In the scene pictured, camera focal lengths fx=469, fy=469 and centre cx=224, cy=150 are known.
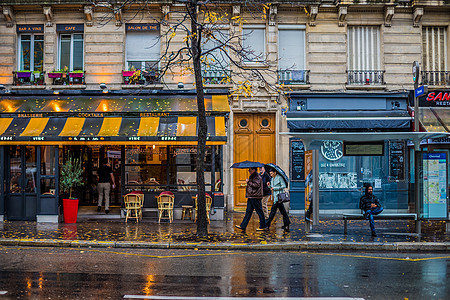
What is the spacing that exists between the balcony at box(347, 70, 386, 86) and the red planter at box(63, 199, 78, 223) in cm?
1119

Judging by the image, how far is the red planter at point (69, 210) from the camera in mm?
15312

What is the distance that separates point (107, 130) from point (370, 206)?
29.0 feet

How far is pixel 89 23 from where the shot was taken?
60.1 feet

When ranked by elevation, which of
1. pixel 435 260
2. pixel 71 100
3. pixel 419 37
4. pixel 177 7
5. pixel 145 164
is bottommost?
pixel 435 260

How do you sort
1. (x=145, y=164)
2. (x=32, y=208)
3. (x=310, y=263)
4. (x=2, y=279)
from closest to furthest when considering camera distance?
(x=2, y=279) < (x=310, y=263) < (x=32, y=208) < (x=145, y=164)

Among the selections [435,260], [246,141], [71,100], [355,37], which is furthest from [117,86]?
[435,260]

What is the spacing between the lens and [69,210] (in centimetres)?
1531

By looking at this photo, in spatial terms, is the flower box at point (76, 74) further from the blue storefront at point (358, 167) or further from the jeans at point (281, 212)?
the jeans at point (281, 212)

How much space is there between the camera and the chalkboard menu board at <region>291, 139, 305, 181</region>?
18.0 m

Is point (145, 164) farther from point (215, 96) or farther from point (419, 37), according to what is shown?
point (419, 37)

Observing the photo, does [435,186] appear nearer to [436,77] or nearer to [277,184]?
[277,184]

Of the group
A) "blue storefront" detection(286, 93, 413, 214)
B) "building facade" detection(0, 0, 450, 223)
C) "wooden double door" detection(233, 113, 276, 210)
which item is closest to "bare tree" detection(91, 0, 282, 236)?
"building facade" detection(0, 0, 450, 223)

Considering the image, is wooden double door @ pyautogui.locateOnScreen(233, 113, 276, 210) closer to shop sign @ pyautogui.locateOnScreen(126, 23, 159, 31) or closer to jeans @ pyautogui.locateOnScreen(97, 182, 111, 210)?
shop sign @ pyautogui.locateOnScreen(126, 23, 159, 31)

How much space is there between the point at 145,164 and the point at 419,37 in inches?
464
